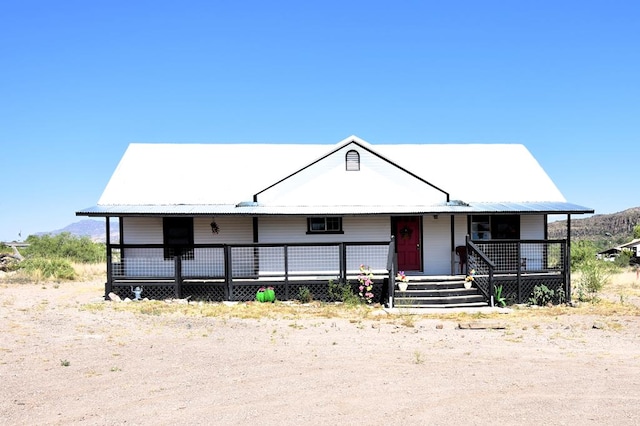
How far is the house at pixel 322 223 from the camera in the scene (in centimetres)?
1750

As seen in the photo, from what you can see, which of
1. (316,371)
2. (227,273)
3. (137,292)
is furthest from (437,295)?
(137,292)

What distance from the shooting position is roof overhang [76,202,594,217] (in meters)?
17.7

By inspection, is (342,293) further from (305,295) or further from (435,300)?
(435,300)

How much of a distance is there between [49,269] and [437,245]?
19327 millimetres

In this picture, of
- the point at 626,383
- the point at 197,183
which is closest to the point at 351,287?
the point at 197,183

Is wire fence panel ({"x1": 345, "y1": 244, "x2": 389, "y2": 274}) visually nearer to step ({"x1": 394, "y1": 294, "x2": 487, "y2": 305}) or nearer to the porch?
the porch

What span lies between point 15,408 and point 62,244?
3887cm

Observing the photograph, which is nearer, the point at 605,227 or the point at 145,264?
the point at 145,264

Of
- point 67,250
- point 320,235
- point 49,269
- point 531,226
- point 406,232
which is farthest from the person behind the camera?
point 67,250

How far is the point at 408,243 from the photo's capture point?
1950 cm

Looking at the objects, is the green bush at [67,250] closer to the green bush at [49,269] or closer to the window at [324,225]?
the green bush at [49,269]

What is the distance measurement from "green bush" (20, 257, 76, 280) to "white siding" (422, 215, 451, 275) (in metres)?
17.2

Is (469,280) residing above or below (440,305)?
above

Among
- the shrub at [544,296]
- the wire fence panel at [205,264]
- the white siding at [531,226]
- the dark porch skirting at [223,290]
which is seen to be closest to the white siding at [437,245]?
the white siding at [531,226]
